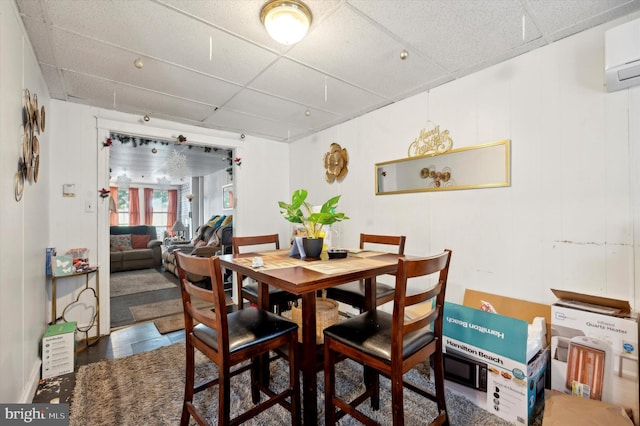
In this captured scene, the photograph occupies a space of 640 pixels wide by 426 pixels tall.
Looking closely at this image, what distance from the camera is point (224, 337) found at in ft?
4.00

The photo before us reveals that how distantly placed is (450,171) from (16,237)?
2974mm

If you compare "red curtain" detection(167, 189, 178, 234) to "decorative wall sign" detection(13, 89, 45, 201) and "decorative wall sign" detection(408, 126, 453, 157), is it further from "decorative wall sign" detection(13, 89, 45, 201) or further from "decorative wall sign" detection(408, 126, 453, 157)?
"decorative wall sign" detection(408, 126, 453, 157)

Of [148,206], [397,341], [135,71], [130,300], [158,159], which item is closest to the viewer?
[397,341]

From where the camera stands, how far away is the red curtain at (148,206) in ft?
29.6

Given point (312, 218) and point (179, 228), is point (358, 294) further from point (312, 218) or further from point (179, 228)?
point (179, 228)

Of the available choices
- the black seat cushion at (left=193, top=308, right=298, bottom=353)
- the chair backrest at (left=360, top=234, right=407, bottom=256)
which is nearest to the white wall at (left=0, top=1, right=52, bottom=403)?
the black seat cushion at (left=193, top=308, right=298, bottom=353)

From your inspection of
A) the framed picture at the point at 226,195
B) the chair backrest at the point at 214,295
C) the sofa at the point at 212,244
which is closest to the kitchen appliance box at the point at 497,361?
the chair backrest at the point at 214,295

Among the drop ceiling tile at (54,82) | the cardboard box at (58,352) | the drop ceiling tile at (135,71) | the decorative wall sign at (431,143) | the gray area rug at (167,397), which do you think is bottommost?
the gray area rug at (167,397)

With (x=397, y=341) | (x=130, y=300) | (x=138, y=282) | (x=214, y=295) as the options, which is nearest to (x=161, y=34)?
(x=214, y=295)

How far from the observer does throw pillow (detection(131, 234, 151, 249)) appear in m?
6.56

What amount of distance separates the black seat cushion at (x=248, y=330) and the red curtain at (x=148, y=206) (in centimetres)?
902

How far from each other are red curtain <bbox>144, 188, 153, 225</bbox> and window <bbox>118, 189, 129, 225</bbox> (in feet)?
1.57

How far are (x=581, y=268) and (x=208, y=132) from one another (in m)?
3.86

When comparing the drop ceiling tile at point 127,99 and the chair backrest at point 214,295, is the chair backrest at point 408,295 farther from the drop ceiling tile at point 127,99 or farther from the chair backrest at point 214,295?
the drop ceiling tile at point 127,99
